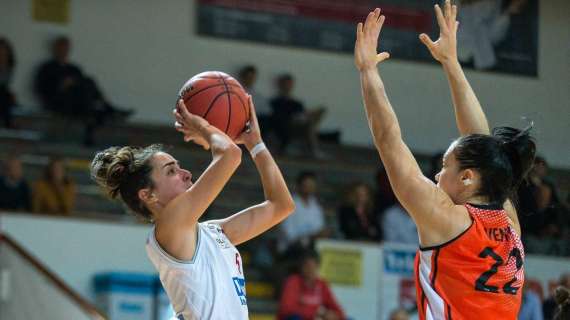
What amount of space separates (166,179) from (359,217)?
660 centimetres

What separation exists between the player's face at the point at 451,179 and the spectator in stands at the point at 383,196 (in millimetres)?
6999

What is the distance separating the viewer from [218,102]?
374 cm

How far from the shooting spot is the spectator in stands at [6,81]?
33.4 feet

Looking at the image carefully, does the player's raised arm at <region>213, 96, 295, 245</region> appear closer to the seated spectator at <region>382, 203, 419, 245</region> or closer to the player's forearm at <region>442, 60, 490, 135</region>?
the player's forearm at <region>442, 60, 490, 135</region>

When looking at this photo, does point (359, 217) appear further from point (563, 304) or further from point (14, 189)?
point (563, 304)

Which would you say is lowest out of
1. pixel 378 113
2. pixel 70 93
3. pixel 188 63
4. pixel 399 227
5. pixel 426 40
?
pixel 399 227

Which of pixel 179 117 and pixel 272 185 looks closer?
pixel 179 117

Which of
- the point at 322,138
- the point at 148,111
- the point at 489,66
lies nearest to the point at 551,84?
the point at 489,66

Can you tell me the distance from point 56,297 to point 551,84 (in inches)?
165

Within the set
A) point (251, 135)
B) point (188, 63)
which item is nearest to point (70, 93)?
point (188, 63)

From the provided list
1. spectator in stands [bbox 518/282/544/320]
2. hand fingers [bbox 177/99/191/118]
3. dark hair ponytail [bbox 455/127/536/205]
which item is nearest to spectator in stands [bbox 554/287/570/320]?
dark hair ponytail [bbox 455/127/536/205]

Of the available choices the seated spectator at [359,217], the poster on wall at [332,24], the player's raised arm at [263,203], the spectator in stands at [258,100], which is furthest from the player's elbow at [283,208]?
the poster on wall at [332,24]

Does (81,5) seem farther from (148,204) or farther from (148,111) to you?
(148,204)

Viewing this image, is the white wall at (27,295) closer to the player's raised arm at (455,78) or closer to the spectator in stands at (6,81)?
the spectator in stands at (6,81)
